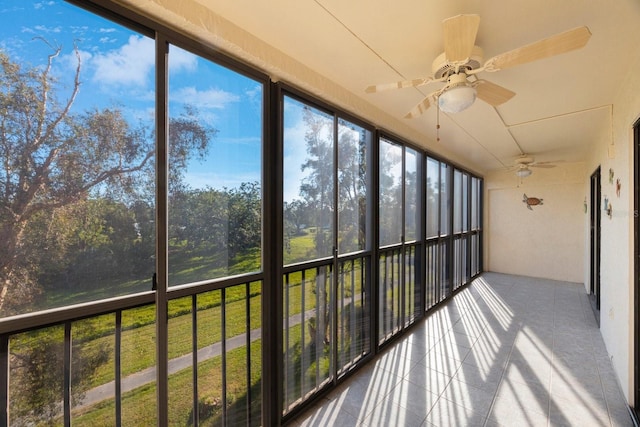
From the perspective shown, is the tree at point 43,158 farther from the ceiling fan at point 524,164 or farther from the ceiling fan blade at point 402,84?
the ceiling fan at point 524,164

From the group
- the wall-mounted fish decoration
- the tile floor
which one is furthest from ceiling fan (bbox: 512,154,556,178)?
the tile floor

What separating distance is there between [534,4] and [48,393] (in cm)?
299

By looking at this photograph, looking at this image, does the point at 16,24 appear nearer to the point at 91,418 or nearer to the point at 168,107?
the point at 168,107

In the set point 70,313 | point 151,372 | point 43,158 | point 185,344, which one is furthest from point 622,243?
point 43,158

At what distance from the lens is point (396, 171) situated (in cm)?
331

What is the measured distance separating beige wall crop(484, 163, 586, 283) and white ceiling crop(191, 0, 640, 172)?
374 cm

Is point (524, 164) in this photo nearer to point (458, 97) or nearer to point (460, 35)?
point (458, 97)

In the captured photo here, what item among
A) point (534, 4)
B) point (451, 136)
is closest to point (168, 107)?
point (534, 4)

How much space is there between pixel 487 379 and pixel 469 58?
2.68 meters

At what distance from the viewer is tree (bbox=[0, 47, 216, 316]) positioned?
1035mm

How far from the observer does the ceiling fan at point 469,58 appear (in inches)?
48.7

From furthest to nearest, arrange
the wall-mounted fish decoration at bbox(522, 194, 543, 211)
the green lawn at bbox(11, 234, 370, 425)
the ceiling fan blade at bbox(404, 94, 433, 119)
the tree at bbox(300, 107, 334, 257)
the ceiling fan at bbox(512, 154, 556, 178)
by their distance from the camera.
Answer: the wall-mounted fish decoration at bbox(522, 194, 543, 211) → the ceiling fan at bbox(512, 154, 556, 178) → the tree at bbox(300, 107, 334, 257) → the ceiling fan blade at bbox(404, 94, 433, 119) → the green lawn at bbox(11, 234, 370, 425)

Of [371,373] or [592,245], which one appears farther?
[592,245]

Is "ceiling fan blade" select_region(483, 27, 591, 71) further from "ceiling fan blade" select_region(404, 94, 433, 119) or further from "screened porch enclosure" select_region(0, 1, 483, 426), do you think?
"screened porch enclosure" select_region(0, 1, 483, 426)
